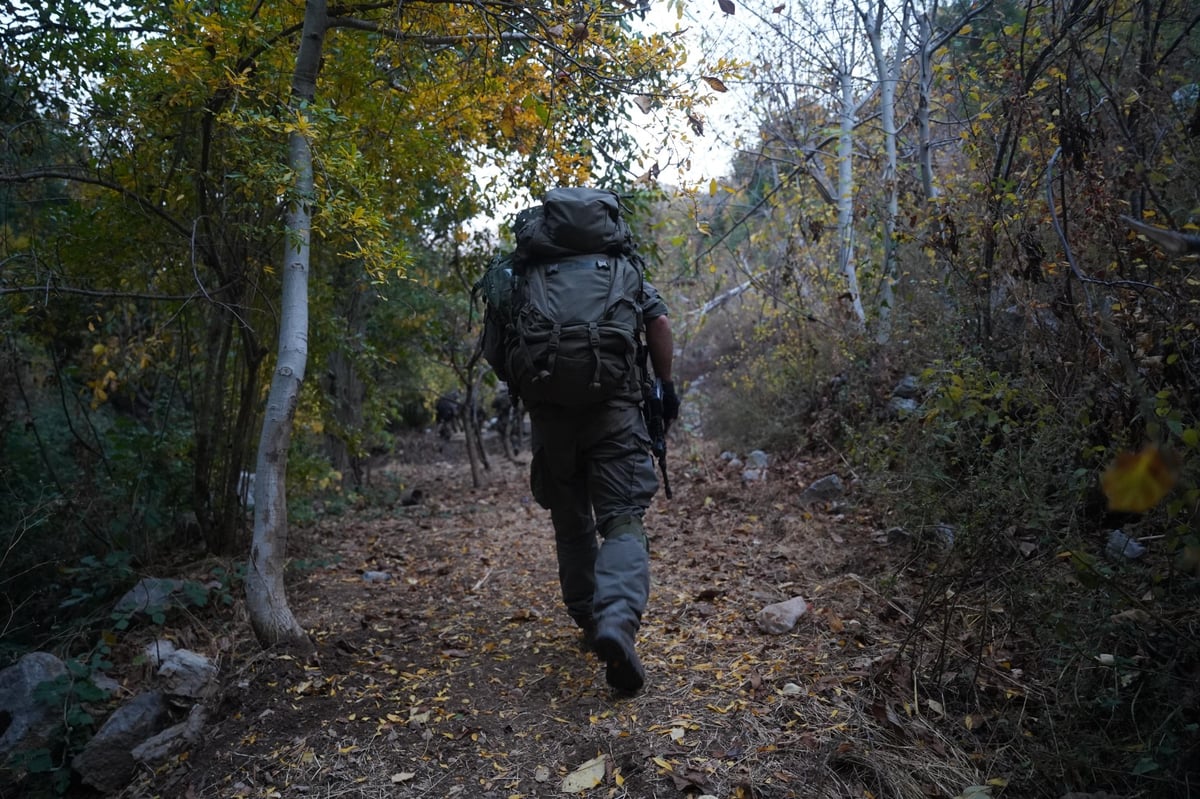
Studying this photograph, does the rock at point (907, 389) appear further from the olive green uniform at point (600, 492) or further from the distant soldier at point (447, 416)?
the distant soldier at point (447, 416)

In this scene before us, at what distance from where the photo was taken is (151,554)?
15.8 feet

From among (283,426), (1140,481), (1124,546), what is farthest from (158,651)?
(1124,546)

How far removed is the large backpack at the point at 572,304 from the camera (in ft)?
9.21

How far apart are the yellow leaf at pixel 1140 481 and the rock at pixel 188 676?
11.5 feet

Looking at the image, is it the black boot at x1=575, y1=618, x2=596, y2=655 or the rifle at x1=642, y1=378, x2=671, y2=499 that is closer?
the rifle at x1=642, y1=378, x2=671, y2=499

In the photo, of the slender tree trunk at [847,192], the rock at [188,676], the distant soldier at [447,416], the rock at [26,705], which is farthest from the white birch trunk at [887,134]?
the distant soldier at [447,416]

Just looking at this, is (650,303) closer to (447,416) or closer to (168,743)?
(168,743)

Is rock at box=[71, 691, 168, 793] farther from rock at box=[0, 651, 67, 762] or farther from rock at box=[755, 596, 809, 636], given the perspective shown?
rock at box=[755, 596, 809, 636]

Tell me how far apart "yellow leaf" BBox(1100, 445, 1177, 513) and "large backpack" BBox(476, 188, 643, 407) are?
76.4 inches

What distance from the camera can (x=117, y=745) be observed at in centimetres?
298

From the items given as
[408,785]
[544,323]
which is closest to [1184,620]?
[544,323]

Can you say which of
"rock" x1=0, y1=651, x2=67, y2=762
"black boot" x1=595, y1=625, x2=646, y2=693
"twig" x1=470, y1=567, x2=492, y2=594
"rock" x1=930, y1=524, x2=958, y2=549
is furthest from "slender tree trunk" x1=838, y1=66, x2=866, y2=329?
"rock" x1=0, y1=651, x2=67, y2=762

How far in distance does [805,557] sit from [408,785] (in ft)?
8.54

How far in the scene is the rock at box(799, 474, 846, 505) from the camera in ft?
17.3
